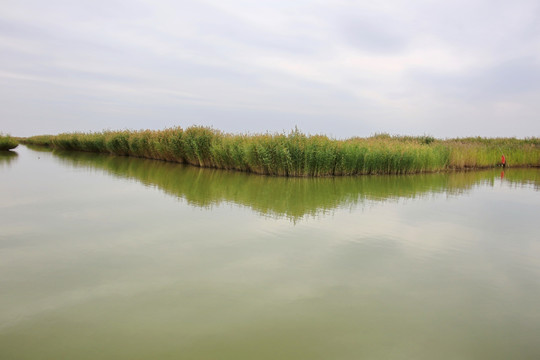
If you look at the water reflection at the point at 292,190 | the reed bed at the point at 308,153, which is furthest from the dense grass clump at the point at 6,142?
the water reflection at the point at 292,190

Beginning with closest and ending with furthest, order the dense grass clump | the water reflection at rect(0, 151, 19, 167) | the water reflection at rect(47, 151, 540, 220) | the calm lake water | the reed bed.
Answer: the calm lake water → the water reflection at rect(47, 151, 540, 220) → the reed bed → the water reflection at rect(0, 151, 19, 167) → the dense grass clump

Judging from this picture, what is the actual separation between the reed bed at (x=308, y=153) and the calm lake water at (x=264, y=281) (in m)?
5.04

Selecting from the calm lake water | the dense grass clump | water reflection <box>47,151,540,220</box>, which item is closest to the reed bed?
water reflection <box>47,151,540,220</box>

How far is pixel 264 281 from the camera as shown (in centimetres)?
361

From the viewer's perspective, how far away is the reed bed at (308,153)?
12336 millimetres

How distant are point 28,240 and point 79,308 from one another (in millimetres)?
2416

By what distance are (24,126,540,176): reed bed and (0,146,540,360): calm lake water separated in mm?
5042

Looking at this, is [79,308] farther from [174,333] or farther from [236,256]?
[236,256]

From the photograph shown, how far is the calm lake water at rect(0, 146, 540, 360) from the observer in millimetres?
2607

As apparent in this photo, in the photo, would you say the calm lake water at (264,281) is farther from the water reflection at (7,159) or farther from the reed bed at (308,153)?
the water reflection at (7,159)

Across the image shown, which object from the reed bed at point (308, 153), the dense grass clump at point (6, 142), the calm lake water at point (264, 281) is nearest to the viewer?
the calm lake water at point (264, 281)

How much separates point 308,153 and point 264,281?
8.83 meters

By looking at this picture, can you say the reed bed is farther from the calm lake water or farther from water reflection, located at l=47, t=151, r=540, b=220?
the calm lake water

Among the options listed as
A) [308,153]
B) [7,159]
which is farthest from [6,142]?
[308,153]
